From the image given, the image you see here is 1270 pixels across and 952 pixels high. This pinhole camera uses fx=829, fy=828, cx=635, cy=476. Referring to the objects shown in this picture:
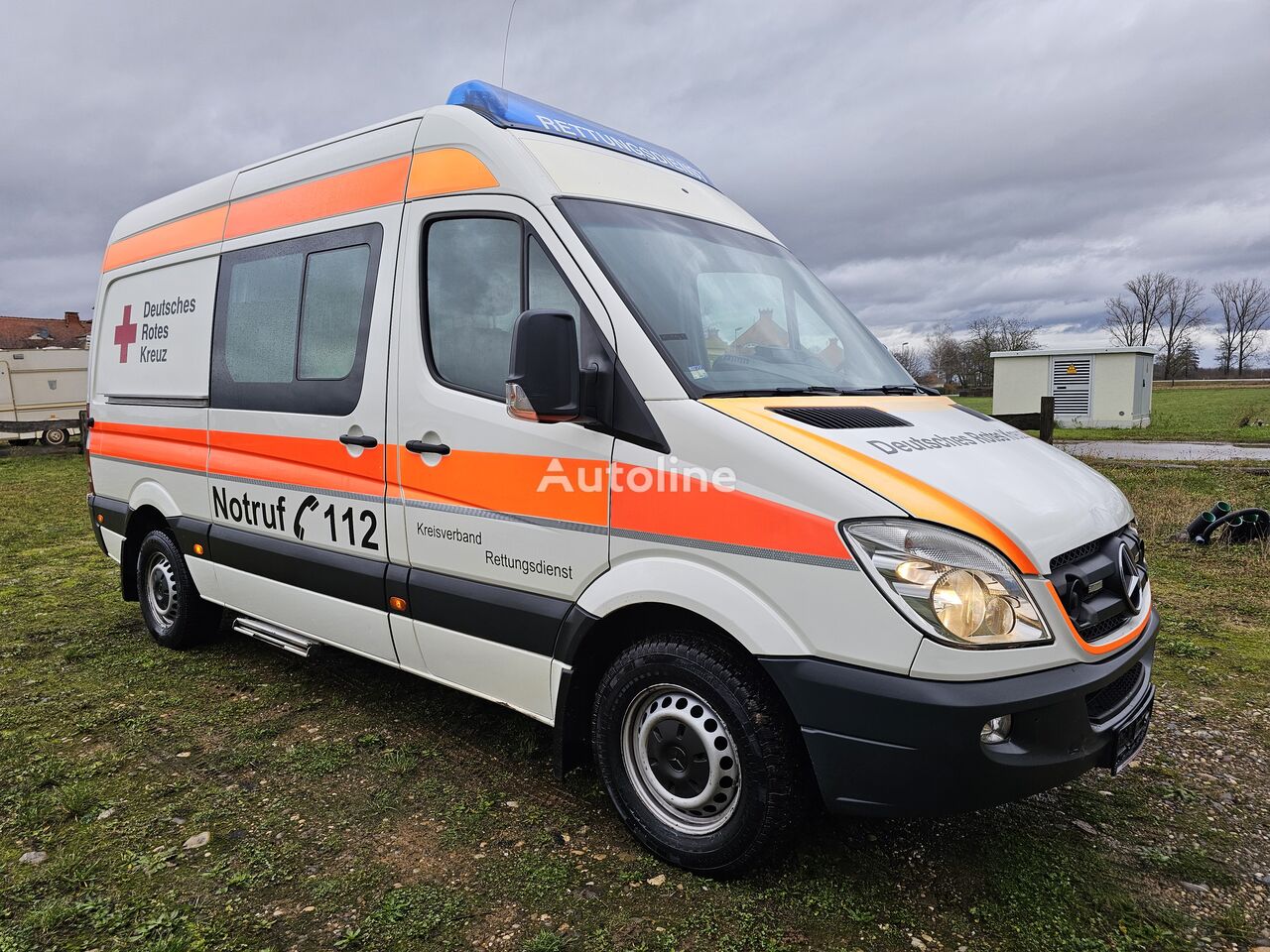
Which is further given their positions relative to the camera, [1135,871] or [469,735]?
[469,735]

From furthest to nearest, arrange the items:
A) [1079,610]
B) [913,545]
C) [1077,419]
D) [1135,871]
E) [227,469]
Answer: [1077,419] < [227,469] < [1135,871] < [1079,610] < [913,545]

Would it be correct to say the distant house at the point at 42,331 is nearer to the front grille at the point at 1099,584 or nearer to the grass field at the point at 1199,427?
the grass field at the point at 1199,427

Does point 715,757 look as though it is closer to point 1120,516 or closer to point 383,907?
point 383,907

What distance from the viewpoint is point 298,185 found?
164 inches

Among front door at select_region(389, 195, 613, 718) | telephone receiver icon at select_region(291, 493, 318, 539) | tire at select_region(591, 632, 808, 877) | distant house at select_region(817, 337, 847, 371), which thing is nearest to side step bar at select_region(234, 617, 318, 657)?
telephone receiver icon at select_region(291, 493, 318, 539)

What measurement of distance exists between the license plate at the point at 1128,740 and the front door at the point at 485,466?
1.72 meters

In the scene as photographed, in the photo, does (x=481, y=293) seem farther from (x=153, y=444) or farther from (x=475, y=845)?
(x=153, y=444)

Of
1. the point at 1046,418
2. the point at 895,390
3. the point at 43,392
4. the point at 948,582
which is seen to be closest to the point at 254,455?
the point at 895,390

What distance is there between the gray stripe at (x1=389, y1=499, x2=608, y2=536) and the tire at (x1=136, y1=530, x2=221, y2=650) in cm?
242

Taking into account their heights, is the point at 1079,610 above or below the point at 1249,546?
above

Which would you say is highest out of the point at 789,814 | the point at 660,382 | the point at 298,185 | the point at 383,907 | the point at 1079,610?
the point at 298,185

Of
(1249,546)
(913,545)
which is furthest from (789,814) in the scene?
(1249,546)

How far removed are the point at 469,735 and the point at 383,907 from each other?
1276 millimetres

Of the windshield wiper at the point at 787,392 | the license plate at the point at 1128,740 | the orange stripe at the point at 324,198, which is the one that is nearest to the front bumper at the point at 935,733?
the license plate at the point at 1128,740
